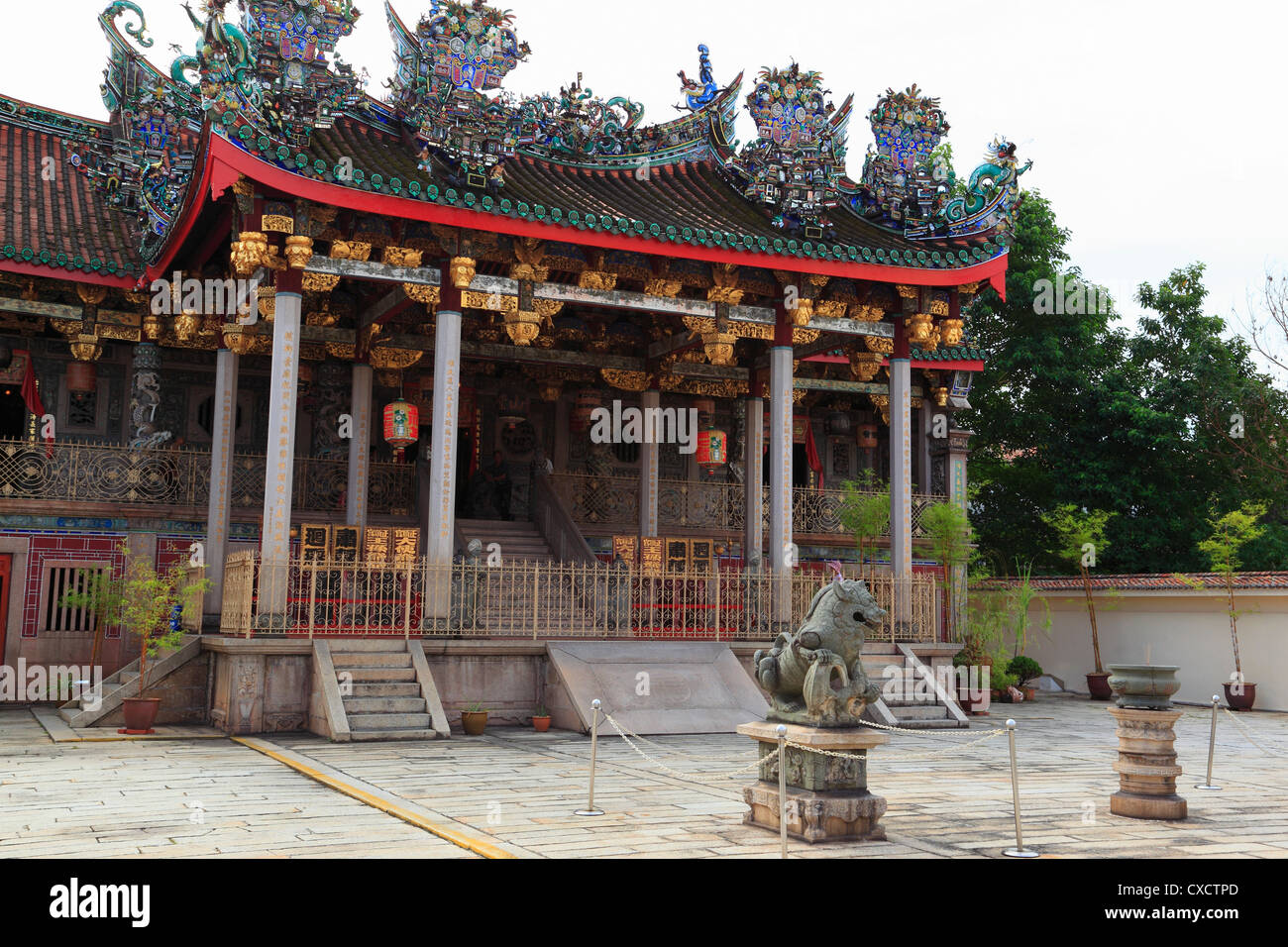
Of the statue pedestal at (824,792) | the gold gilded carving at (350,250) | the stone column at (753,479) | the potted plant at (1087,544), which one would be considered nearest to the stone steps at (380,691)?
the gold gilded carving at (350,250)

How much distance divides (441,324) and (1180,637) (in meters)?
15.9

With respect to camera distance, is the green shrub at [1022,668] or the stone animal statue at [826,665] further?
the green shrub at [1022,668]

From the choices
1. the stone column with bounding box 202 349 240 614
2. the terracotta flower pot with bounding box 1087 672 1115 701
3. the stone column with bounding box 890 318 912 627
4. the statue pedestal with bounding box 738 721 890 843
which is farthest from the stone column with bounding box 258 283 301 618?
the terracotta flower pot with bounding box 1087 672 1115 701

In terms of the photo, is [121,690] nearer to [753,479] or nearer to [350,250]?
[350,250]

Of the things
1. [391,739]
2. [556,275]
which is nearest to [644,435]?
[556,275]

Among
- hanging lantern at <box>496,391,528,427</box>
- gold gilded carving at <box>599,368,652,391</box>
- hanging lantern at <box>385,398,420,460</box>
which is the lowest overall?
hanging lantern at <box>385,398,420,460</box>

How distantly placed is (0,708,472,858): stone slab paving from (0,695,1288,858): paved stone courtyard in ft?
0.07

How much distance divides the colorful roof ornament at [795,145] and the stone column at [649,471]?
4132 mm

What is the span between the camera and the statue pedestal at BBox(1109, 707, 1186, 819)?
7.98 m

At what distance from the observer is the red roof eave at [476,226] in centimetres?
1241

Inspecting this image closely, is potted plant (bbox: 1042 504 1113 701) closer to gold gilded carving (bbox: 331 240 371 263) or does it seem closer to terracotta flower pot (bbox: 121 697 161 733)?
gold gilded carving (bbox: 331 240 371 263)

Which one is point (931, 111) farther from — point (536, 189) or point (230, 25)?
point (230, 25)

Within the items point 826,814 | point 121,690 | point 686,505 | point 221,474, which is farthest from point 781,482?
point 826,814

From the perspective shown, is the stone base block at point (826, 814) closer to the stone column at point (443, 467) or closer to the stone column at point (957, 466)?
the stone column at point (443, 467)
